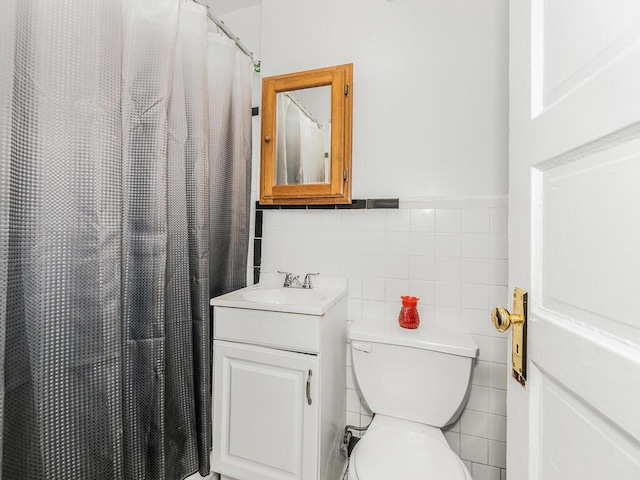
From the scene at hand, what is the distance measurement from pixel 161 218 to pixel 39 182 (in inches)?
12.1

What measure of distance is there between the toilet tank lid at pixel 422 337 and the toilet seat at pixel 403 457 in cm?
31

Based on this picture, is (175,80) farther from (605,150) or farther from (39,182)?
(605,150)

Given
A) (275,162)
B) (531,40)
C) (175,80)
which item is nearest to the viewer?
(531,40)

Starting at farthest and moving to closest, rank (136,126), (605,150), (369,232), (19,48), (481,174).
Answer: (369,232) < (481,174) < (136,126) < (19,48) < (605,150)

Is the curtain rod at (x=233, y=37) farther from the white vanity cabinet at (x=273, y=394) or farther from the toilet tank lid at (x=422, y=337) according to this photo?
the toilet tank lid at (x=422, y=337)

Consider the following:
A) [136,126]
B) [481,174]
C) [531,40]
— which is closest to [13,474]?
[136,126]

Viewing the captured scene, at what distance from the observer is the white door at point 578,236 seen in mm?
328

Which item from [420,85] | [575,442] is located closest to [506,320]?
[575,442]

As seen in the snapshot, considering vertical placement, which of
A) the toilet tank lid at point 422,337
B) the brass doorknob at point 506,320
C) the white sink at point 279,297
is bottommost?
the toilet tank lid at point 422,337

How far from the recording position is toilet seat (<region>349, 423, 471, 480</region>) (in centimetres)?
89

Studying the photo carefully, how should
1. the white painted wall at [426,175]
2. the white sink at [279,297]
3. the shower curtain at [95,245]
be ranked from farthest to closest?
the white painted wall at [426,175]
the white sink at [279,297]
the shower curtain at [95,245]

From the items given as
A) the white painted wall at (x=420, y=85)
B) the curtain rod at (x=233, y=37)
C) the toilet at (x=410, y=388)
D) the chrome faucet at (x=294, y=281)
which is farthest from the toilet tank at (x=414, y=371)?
the curtain rod at (x=233, y=37)

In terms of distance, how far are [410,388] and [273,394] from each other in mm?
531

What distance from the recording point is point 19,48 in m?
0.67
